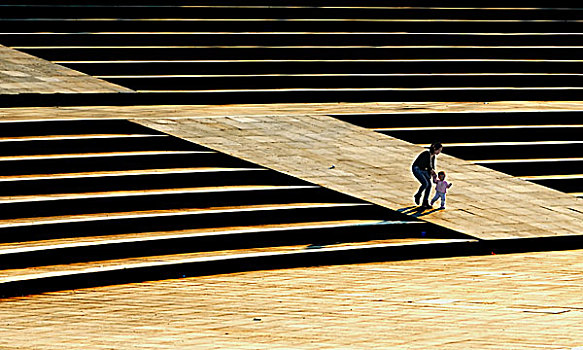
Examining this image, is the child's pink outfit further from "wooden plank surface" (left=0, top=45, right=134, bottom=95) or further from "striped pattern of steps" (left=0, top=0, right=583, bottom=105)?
"wooden plank surface" (left=0, top=45, right=134, bottom=95)

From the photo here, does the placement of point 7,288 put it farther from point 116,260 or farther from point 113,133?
point 113,133

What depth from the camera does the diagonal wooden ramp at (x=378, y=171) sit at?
12234 millimetres

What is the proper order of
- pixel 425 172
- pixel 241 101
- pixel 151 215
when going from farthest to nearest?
pixel 241 101 → pixel 425 172 → pixel 151 215

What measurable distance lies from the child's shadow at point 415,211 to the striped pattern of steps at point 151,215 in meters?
0.10

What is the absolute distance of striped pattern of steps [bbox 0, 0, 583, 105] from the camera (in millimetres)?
16922

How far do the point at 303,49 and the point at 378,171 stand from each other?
17.7ft

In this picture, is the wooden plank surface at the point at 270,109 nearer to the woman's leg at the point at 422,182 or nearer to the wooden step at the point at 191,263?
the woman's leg at the point at 422,182

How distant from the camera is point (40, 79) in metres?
15.7

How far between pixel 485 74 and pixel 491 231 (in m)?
6.86

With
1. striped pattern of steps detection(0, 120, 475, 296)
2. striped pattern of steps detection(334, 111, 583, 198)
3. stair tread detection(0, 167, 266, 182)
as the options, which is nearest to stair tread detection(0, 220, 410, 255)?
striped pattern of steps detection(0, 120, 475, 296)

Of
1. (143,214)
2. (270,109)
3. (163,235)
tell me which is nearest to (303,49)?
(270,109)

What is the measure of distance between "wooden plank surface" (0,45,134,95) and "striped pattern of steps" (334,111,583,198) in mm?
3682

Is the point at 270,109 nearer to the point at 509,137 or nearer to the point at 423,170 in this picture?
the point at 509,137

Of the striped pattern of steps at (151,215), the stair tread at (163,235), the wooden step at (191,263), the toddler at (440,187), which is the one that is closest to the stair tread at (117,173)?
the striped pattern of steps at (151,215)
